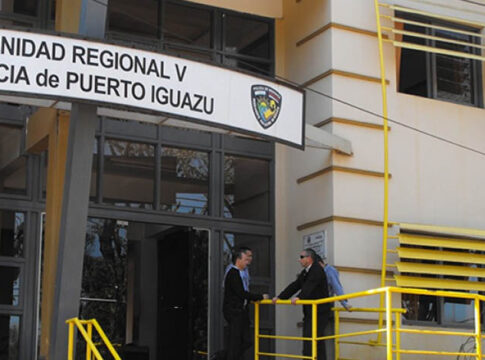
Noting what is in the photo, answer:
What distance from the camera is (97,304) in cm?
1488

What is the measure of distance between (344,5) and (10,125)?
5.52m

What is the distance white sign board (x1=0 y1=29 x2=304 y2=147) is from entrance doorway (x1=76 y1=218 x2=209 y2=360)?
3695mm

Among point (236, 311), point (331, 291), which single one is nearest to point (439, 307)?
point (331, 291)

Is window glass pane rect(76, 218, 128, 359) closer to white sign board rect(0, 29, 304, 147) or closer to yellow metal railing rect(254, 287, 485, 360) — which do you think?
yellow metal railing rect(254, 287, 485, 360)

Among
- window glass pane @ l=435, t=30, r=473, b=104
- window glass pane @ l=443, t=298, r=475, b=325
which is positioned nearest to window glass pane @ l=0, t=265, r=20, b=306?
window glass pane @ l=443, t=298, r=475, b=325

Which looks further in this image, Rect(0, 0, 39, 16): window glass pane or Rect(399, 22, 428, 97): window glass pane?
Rect(399, 22, 428, 97): window glass pane

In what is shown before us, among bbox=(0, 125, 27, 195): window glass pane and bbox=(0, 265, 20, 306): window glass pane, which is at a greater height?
bbox=(0, 125, 27, 195): window glass pane

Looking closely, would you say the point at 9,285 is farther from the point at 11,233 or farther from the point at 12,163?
the point at 12,163

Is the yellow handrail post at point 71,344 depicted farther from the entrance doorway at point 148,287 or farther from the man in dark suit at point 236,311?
the entrance doorway at point 148,287

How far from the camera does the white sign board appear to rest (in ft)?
33.8

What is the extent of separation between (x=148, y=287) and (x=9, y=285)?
447 cm

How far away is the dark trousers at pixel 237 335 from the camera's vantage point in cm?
A: 1299

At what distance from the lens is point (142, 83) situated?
35.3ft

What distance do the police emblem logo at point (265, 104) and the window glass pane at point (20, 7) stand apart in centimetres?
446
